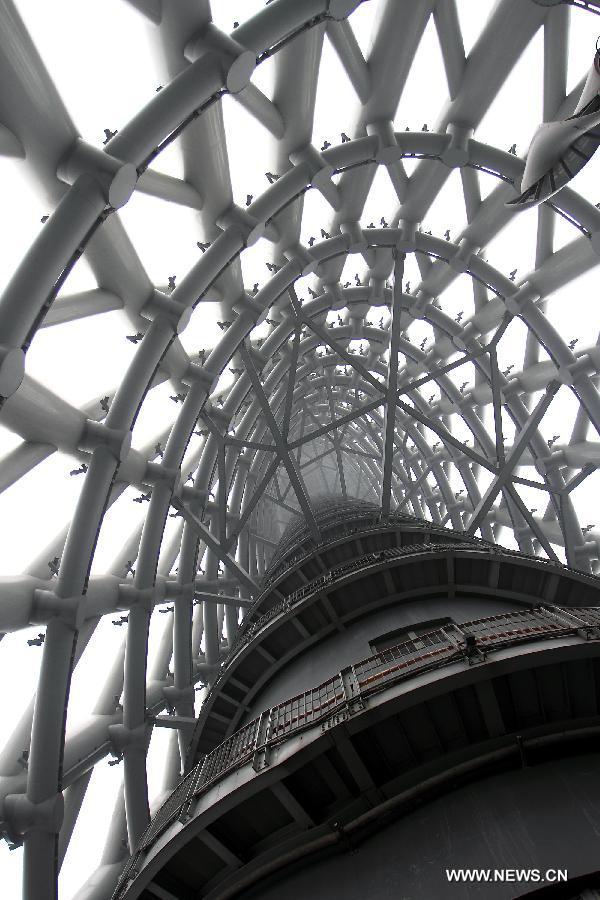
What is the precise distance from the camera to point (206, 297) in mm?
18438

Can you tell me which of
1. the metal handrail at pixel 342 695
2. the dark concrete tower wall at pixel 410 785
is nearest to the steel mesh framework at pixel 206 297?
the metal handrail at pixel 342 695

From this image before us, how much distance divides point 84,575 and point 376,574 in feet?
22.8

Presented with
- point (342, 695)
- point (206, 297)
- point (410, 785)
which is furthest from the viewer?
point (206, 297)

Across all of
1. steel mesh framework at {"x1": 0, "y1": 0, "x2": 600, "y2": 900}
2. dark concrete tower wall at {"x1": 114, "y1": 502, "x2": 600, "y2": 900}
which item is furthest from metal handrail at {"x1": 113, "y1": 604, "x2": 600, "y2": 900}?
steel mesh framework at {"x1": 0, "y1": 0, "x2": 600, "y2": 900}

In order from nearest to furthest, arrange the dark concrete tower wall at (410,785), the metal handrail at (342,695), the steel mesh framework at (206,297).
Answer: the dark concrete tower wall at (410,785) → the metal handrail at (342,695) → the steel mesh framework at (206,297)

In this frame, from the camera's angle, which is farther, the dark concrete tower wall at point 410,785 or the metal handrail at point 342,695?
the metal handrail at point 342,695

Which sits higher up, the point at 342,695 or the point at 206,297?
the point at 206,297

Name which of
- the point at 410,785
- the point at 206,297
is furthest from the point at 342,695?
the point at 206,297

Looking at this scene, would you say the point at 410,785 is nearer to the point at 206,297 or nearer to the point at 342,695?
the point at 342,695

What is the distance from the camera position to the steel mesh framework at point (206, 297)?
970 cm

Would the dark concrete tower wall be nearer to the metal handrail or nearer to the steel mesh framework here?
the metal handrail

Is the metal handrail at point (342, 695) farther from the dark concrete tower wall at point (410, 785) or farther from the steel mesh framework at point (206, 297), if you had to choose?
the steel mesh framework at point (206, 297)

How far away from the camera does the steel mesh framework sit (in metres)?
Result: 9.70

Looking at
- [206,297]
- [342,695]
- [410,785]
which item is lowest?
[410,785]
